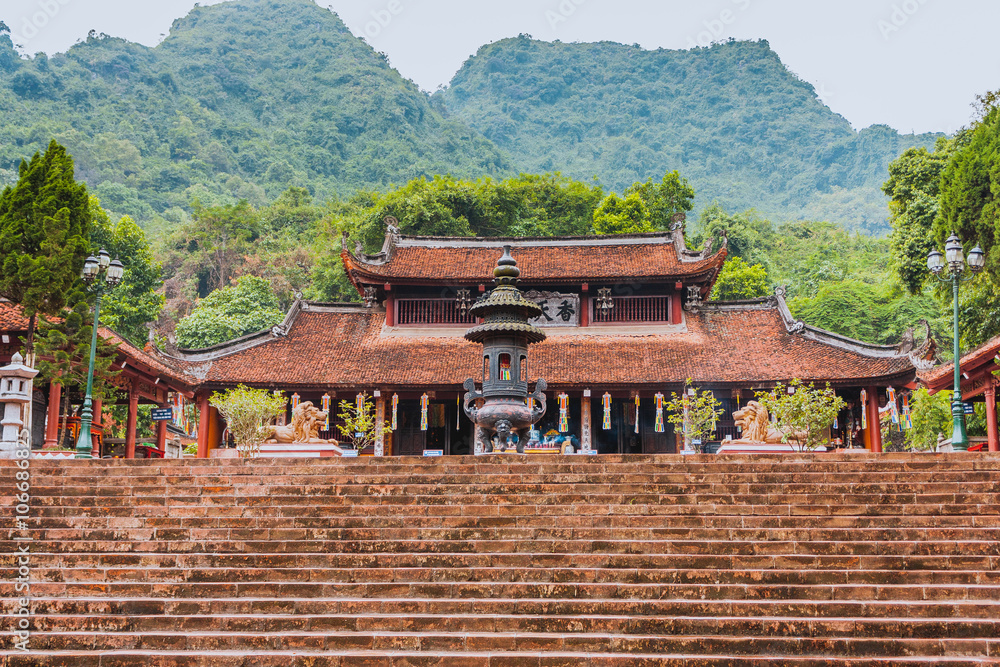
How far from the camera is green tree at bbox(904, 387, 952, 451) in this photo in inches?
1081

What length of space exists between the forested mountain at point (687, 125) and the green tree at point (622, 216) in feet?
185

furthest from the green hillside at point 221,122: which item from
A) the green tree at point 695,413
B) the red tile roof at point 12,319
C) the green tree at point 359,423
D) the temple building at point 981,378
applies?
the temple building at point 981,378

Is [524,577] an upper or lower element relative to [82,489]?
lower

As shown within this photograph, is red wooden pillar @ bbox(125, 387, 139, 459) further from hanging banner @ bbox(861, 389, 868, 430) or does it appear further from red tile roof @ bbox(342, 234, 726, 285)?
hanging banner @ bbox(861, 389, 868, 430)

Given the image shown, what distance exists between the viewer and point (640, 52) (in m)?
135

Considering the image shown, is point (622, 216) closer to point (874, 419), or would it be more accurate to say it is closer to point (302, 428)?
point (874, 419)

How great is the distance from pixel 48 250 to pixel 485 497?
9.91 m

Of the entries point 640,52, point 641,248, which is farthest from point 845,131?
point 641,248

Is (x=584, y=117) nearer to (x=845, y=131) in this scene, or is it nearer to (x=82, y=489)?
(x=845, y=131)

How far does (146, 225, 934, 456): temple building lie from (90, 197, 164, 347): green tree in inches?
455

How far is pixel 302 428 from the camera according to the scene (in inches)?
789

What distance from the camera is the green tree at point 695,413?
66.9ft

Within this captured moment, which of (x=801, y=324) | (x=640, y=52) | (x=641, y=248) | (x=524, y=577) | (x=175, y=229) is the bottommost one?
(x=524, y=577)

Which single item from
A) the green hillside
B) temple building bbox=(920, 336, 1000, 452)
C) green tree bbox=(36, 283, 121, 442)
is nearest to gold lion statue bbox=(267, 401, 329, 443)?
green tree bbox=(36, 283, 121, 442)
